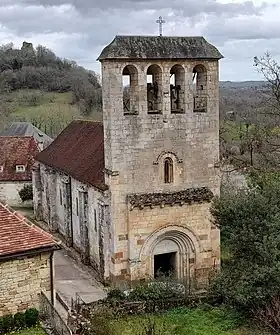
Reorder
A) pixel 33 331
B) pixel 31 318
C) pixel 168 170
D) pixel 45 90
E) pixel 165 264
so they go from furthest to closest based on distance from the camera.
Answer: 1. pixel 45 90
2. pixel 165 264
3. pixel 168 170
4. pixel 31 318
5. pixel 33 331

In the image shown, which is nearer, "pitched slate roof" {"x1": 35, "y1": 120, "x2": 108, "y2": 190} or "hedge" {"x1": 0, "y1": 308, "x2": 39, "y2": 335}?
"hedge" {"x1": 0, "y1": 308, "x2": 39, "y2": 335}

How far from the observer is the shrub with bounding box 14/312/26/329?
57.2 feet

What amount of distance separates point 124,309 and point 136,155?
656cm

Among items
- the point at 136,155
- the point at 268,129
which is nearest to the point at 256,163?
the point at 268,129

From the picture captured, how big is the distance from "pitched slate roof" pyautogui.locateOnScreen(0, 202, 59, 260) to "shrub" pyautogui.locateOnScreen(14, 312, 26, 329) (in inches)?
80.6

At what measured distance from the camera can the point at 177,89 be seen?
24.1 meters

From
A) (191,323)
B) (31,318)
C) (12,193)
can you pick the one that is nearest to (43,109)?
(12,193)

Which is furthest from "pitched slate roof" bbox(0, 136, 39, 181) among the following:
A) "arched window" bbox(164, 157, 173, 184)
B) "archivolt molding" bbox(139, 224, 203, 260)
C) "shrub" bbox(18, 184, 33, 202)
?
"arched window" bbox(164, 157, 173, 184)

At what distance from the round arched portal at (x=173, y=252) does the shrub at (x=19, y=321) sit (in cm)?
726

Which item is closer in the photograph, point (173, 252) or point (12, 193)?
point (173, 252)

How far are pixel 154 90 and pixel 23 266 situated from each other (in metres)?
10.0

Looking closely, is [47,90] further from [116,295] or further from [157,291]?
[157,291]

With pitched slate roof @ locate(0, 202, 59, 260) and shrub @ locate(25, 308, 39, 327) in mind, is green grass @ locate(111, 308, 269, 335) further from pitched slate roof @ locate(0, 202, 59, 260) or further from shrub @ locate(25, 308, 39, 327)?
pitched slate roof @ locate(0, 202, 59, 260)

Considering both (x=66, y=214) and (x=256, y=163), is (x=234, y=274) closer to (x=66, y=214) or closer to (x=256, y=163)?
(x=66, y=214)
